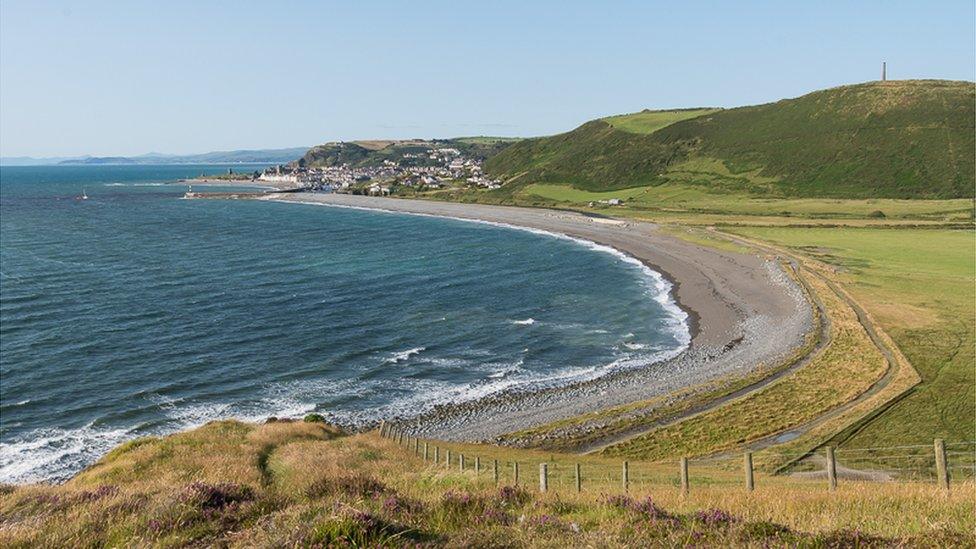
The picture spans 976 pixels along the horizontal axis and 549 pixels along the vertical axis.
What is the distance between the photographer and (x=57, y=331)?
55.8m

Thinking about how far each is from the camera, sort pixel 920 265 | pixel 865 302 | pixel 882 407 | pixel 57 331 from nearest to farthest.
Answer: pixel 882 407 < pixel 57 331 < pixel 865 302 < pixel 920 265

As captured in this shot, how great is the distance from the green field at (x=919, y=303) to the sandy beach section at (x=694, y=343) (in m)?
8.11

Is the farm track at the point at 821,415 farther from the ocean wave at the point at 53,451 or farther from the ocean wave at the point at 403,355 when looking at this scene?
the ocean wave at the point at 53,451

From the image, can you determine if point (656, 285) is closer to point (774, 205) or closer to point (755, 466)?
point (755, 466)

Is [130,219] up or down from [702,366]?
up

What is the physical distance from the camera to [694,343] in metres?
56.8

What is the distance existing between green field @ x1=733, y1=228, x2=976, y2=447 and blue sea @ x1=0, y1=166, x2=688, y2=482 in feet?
61.5

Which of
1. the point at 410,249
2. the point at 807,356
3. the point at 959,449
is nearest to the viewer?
the point at 959,449

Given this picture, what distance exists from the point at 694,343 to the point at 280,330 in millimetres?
37560

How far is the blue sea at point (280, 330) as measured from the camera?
135 ft

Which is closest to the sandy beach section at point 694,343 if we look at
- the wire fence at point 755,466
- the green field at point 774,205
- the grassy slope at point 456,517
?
the wire fence at point 755,466

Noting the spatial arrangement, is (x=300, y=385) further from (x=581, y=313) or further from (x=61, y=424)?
(x=581, y=313)

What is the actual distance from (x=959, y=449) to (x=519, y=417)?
23219mm

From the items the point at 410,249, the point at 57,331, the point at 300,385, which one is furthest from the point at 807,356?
the point at 410,249
